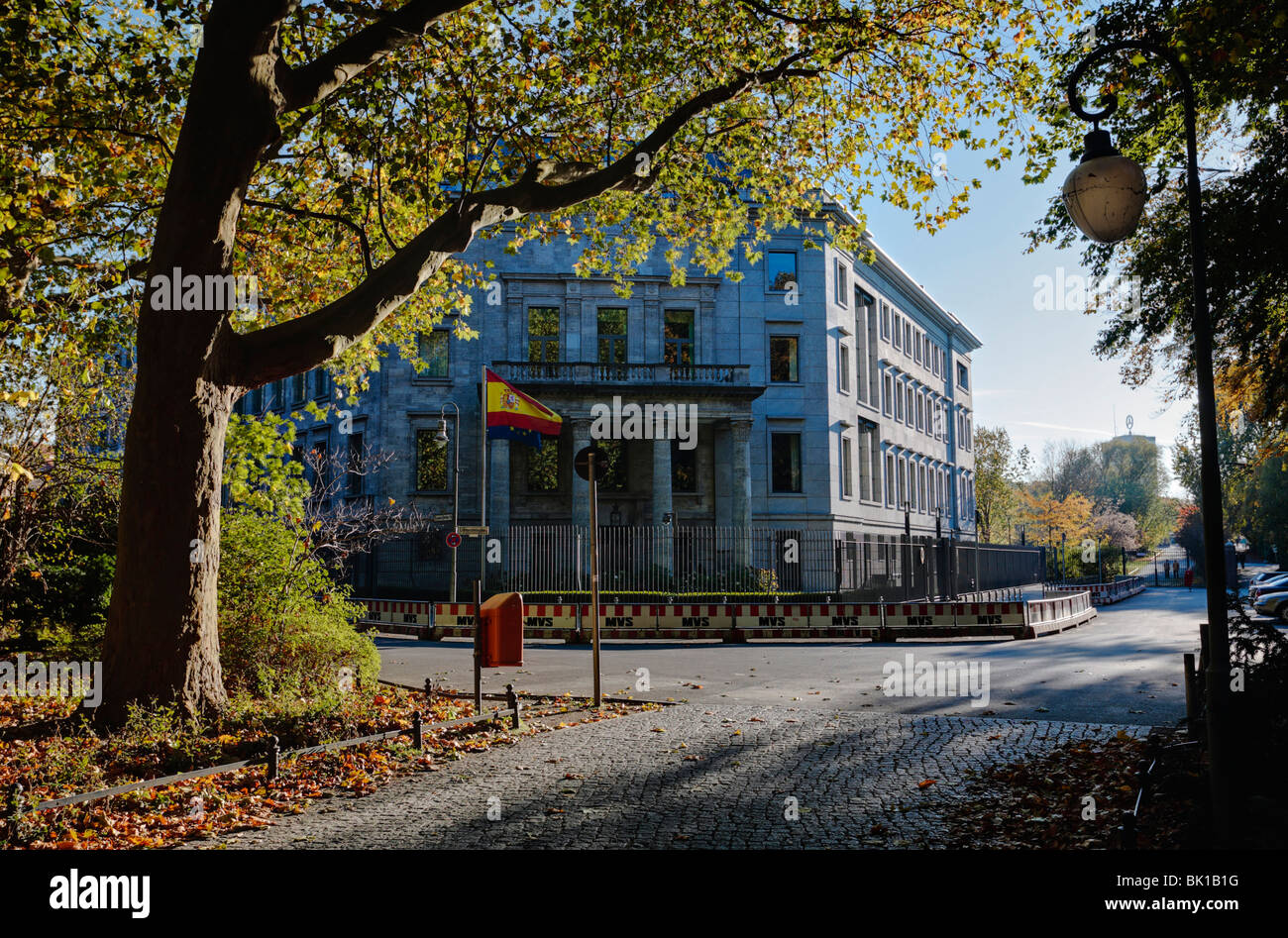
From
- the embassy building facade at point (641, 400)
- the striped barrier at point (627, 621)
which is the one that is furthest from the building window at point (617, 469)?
the striped barrier at point (627, 621)

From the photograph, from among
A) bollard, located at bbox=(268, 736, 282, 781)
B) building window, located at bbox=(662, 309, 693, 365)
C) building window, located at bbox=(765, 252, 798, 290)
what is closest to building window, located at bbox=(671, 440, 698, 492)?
building window, located at bbox=(662, 309, 693, 365)

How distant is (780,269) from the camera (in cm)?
3769

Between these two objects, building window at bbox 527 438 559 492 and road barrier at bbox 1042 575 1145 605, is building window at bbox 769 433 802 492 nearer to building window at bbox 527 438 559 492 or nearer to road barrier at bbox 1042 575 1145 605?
building window at bbox 527 438 559 492

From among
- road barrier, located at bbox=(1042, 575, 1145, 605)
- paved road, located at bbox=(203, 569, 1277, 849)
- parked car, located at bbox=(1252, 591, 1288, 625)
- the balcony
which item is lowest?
road barrier, located at bbox=(1042, 575, 1145, 605)

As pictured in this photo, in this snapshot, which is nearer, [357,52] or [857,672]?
[357,52]

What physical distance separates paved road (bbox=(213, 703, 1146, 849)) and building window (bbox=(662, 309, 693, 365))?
27247 mm

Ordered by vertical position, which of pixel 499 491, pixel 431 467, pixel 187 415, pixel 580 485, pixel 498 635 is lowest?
pixel 498 635

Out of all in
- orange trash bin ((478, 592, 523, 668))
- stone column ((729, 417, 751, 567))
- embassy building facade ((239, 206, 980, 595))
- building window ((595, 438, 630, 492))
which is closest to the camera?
orange trash bin ((478, 592, 523, 668))

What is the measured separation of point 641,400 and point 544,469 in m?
4.68

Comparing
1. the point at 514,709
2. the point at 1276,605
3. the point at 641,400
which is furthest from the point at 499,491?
the point at 1276,605

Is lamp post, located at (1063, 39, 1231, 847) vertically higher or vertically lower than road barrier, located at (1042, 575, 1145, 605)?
higher

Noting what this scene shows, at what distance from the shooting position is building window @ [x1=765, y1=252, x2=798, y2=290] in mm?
37469

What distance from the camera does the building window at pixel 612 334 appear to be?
35.9 metres

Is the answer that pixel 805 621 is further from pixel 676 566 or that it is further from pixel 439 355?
pixel 439 355
